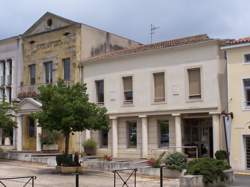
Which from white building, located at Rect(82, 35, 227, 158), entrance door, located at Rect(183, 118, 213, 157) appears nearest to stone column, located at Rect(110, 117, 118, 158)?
white building, located at Rect(82, 35, 227, 158)

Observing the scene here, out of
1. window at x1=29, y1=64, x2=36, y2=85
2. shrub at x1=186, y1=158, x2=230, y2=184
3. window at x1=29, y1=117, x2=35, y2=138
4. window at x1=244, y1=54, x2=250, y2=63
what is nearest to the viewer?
shrub at x1=186, y1=158, x2=230, y2=184

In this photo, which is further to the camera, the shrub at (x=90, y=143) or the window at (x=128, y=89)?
the shrub at (x=90, y=143)

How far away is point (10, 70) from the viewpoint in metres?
40.9

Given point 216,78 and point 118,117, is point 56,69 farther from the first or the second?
point 216,78

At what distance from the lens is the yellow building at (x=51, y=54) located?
3509 cm

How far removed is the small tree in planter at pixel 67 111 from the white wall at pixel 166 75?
6.12 metres

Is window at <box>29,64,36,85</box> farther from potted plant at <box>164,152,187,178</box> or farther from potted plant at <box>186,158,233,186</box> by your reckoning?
potted plant at <box>186,158,233,186</box>

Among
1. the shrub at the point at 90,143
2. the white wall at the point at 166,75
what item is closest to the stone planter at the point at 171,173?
the white wall at the point at 166,75

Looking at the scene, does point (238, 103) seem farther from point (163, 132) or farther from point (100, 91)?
point (100, 91)

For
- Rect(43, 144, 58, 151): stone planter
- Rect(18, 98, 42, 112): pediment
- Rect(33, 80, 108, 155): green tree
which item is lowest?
Rect(43, 144, 58, 151): stone planter

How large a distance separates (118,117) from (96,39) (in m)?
7.11

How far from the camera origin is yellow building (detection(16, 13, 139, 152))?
35.1 m

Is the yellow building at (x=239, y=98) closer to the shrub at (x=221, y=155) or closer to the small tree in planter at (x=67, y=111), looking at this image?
the shrub at (x=221, y=155)

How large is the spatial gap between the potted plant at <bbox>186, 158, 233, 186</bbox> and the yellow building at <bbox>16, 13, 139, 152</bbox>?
49.9ft
